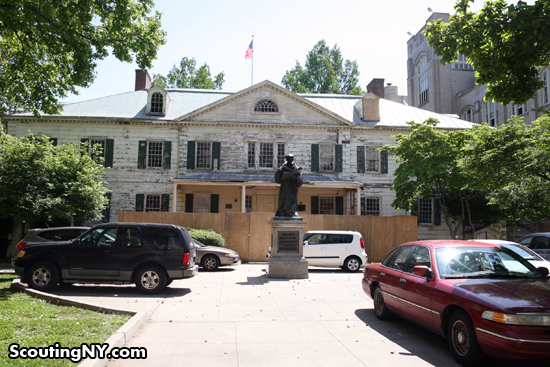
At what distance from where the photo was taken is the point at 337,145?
2605cm

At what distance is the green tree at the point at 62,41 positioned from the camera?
11352mm

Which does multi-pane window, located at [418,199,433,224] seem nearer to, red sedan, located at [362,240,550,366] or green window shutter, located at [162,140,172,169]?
green window shutter, located at [162,140,172,169]

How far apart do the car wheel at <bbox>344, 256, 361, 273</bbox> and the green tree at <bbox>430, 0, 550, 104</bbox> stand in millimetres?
8444

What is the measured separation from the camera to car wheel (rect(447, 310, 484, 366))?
15.7 ft

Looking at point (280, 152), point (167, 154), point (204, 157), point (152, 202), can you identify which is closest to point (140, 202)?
point (152, 202)

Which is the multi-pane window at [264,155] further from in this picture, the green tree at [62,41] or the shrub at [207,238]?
the green tree at [62,41]

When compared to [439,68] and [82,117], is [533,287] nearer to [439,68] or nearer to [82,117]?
[82,117]

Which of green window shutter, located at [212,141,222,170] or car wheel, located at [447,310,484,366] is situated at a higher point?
green window shutter, located at [212,141,222,170]

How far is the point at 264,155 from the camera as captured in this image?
84.8 feet

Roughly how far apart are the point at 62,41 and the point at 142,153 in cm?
1382

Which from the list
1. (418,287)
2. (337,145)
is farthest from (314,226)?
(418,287)

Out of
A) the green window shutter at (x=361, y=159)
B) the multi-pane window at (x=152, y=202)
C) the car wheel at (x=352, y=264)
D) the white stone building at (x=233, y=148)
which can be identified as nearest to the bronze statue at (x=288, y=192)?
the car wheel at (x=352, y=264)

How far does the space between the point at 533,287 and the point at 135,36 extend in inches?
490

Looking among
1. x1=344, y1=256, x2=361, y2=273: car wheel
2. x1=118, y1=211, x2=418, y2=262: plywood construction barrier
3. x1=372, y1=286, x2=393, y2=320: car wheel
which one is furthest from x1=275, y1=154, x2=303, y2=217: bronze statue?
x1=372, y1=286, x2=393, y2=320: car wheel
